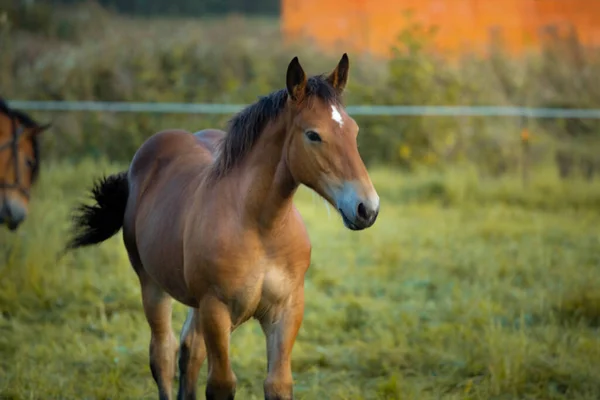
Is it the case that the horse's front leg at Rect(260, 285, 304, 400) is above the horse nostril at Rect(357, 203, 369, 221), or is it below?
below

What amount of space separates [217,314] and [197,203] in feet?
1.71

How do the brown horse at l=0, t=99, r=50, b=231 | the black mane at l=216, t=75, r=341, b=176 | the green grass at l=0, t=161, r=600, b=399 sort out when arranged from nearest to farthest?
the black mane at l=216, t=75, r=341, b=176 → the green grass at l=0, t=161, r=600, b=399 → the brown horse at l=0, t=99, r=50, b=231

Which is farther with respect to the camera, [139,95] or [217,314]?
[139,95]

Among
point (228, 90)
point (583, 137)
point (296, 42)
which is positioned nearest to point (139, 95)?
point (228, 90)

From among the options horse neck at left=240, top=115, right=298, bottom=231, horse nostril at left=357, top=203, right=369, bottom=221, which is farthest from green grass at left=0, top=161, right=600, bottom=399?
horse nostril at left=357, top=203, right=369, bottom=221

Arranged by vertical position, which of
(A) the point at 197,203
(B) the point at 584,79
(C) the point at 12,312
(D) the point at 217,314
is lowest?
(C) the point at 12,312

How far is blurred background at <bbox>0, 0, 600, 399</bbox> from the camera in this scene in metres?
5.29

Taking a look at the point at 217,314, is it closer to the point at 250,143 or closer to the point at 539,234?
the point at 250,143

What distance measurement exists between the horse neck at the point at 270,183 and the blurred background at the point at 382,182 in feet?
4.63

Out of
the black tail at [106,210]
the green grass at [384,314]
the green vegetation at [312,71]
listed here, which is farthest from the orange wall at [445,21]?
the black tail at [106,210]

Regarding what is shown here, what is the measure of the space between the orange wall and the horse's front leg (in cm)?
1156

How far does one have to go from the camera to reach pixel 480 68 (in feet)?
48.3

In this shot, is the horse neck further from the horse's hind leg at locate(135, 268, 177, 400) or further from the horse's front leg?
the horse's hind leg at locate(135, 268, 177, 400)

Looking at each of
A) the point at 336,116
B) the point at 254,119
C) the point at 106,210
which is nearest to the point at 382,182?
the point at 106,210
